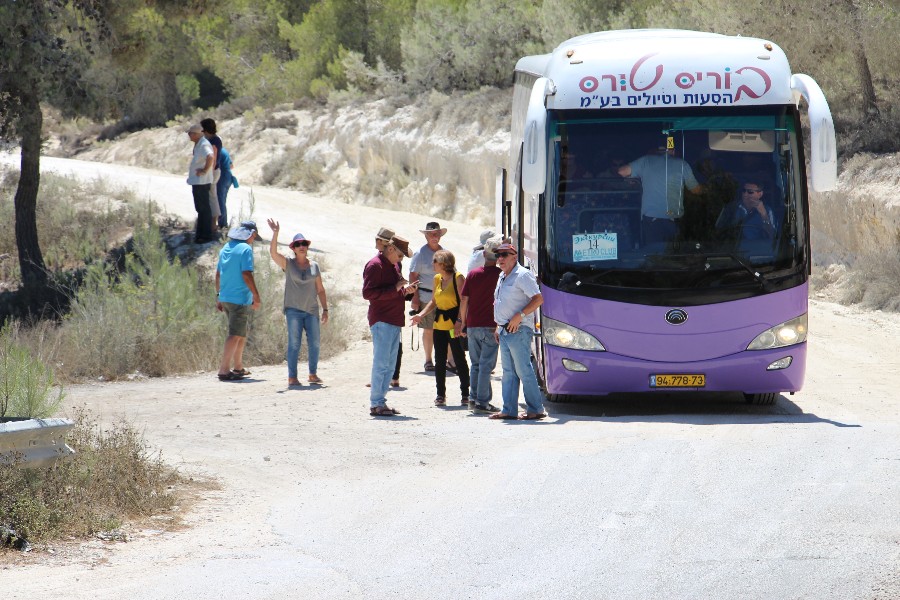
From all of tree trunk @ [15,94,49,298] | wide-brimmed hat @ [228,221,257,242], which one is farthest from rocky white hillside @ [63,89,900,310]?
tree trunk @ [15,94,49,298]

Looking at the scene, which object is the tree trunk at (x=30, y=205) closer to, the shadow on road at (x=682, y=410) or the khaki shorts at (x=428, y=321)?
the khaki shorts at (x=428, y=321)

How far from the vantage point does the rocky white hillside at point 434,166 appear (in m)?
21.1

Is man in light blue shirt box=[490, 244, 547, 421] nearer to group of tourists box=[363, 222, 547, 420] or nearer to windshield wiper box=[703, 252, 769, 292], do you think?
group of tourists box=[363, 222, 547, 420]

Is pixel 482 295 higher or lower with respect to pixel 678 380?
higher

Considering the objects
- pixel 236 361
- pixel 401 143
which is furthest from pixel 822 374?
pixel 401 143

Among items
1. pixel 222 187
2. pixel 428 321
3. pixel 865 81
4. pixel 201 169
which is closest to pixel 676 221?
pixel 428 321

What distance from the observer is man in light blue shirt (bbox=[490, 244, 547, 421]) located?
436 inches

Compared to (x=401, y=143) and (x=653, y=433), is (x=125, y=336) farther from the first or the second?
(x=401, y=143)

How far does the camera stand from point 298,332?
45.1 feet

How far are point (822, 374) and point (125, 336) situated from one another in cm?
889

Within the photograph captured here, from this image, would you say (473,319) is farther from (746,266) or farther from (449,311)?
(746,266)

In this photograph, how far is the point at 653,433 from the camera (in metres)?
10.5

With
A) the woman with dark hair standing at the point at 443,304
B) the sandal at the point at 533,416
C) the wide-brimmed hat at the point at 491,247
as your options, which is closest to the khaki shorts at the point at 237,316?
the woman with dark hair standing at the point at 443,304

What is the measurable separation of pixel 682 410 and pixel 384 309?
10.8 feet
